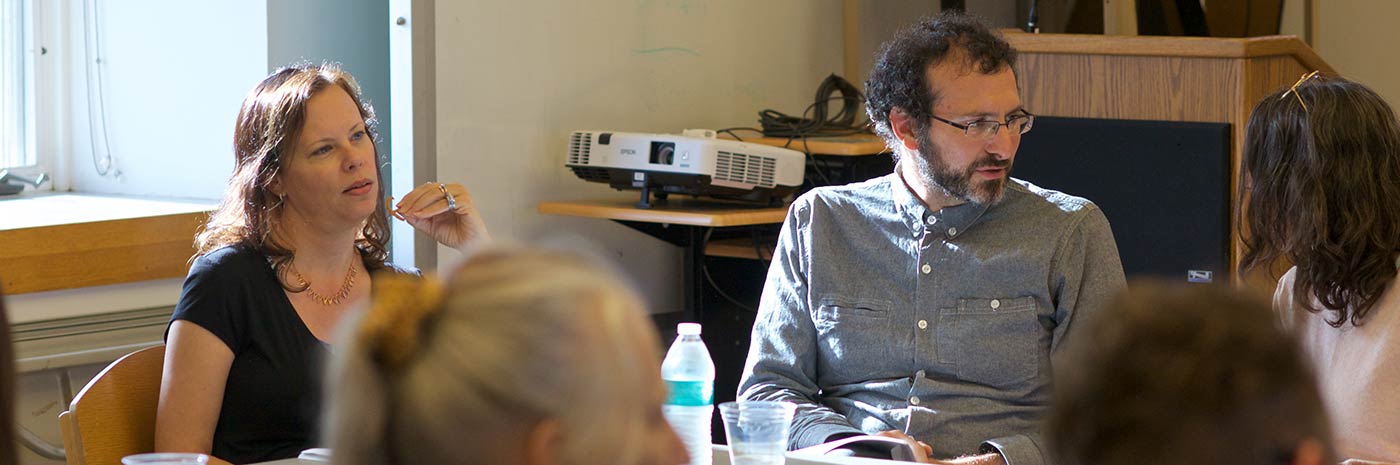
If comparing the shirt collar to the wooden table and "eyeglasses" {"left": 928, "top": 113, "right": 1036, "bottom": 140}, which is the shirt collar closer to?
"eyeglasses" {"left": 928, "top": 113, "right": 1036, "bottom": 140}

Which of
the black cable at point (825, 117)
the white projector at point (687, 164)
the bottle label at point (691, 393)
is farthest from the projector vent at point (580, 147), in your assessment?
the bottle label at point (691, 393)

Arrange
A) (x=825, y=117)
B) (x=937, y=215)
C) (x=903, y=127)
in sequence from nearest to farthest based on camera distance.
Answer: (x=937, y=215)
(x=903, y=127)
(x=825, y=117)

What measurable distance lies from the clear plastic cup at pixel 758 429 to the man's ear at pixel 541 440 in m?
0.79

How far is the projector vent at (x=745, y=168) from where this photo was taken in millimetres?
3457

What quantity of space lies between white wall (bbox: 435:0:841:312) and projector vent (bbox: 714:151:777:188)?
0.49 meters

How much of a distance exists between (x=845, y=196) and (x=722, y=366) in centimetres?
146

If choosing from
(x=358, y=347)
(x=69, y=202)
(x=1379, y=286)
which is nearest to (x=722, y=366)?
(x=69, y=202)

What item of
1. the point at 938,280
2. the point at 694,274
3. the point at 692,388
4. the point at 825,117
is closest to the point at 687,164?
the point at 694,274

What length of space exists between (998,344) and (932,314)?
0.11 m

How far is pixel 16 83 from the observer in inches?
136

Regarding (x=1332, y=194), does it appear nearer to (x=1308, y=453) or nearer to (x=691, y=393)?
(x=691, y=393)

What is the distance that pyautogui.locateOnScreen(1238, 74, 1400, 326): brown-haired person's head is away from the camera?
1.92 metres

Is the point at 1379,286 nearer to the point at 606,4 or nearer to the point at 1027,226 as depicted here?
the point at 1027,226

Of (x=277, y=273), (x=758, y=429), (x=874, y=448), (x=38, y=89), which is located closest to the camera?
(x=758, y=429)
